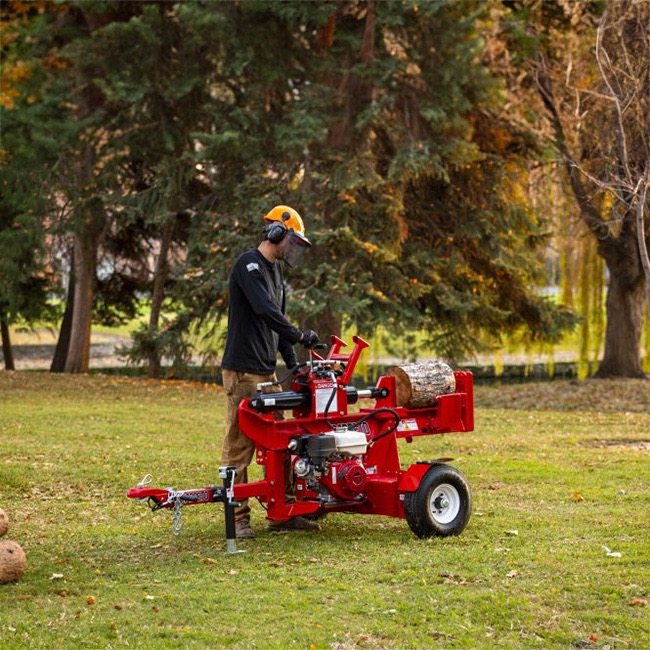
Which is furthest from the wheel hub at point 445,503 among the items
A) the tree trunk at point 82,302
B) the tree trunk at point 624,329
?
the tree trunk at point 82,302

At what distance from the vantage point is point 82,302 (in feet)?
86.1

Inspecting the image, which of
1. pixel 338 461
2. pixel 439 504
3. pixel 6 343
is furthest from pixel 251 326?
pixel 6 343

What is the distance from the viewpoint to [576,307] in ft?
84.6

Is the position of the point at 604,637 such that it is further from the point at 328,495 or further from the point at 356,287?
the point at 356,287

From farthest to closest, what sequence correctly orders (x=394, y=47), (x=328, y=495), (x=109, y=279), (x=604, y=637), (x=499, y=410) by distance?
(x=109, y=279) → (x=394, y=47) → (x=499, y=410) → (x=328, y=495) → (x=604, y=637)

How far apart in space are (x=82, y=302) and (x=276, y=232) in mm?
18475

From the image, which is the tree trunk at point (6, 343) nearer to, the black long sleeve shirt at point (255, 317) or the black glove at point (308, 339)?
the black long sleeve shirt at point (255, 317)

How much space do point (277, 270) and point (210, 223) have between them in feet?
45.1

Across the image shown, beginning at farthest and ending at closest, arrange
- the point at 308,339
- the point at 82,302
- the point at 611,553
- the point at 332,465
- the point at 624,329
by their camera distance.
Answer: the point at 82,302 < the point at 624,329 < the point at 332,465 < the point at 308,339 < the point at 611,553

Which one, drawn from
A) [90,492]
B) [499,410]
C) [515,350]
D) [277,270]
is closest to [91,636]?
[277,270]

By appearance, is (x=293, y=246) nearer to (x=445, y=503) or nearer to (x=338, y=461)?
(x=338, y=461)

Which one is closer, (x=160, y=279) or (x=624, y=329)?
(x=624, y=329)

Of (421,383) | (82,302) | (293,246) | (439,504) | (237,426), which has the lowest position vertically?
(439,504)

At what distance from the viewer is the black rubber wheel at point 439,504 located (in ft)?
27.1
